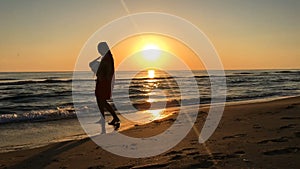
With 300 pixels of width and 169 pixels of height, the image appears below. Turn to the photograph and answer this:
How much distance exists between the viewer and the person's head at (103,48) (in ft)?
26.9

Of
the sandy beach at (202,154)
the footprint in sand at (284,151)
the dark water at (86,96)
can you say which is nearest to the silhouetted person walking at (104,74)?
the sandy beach at (202,154)

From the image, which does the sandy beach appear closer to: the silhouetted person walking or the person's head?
the silhouetted person walking

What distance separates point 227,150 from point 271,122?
3003 mm

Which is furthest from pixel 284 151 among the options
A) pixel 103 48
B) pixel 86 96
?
pixel 86 96

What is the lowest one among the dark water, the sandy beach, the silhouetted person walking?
the dark water

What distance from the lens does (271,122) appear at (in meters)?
7.55

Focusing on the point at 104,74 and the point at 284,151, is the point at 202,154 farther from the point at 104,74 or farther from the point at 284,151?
the point at 104,74

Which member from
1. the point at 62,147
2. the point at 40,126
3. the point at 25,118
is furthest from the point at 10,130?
the point at 62,147

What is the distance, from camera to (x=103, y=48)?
8258mm

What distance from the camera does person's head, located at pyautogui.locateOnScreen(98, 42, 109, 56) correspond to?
821 centimetres

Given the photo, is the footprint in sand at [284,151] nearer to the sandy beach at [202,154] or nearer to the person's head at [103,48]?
the sandy beach at [202,154]

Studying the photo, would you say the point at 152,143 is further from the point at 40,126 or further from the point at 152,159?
the point at 40,126

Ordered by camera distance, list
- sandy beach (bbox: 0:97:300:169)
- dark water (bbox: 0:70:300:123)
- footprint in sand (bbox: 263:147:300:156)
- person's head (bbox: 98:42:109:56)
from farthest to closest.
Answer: dark water (bbox: 0:70:300:123), person's head (bbox: 98:42:109:56), footprint in sand (bbox: 263:147:300:156), sandy beach (bbox: 0:97:300:169)

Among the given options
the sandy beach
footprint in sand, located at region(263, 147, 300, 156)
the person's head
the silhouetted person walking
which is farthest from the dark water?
footprint in sand, located at region(263, 147, 300, 156)
